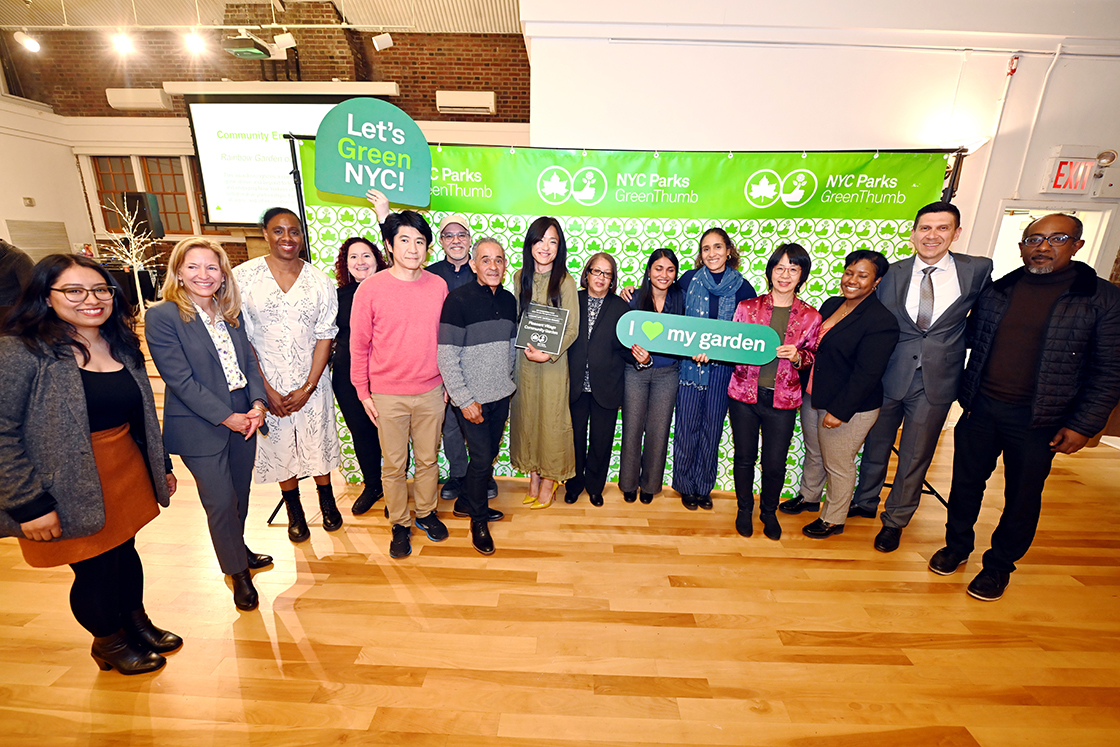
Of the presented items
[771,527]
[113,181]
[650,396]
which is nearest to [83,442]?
[650,396]

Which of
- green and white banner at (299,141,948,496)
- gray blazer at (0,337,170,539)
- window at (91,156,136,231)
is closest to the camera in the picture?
gray blazer at (0,337,170,539)

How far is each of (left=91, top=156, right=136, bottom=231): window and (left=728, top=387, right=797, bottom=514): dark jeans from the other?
37.7 feet

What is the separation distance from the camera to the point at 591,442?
2908 mm

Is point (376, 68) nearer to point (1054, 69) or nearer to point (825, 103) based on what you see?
point (825, 103)

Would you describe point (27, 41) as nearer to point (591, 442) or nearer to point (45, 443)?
point (45, 443)

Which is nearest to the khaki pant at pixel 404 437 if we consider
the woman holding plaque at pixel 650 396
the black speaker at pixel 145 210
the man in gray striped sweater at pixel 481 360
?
the man in gray striped sweater at pixel 481 360

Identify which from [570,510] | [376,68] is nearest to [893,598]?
[570,510]

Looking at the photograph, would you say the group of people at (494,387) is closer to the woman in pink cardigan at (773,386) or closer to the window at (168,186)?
the woman in pink cardigan at (773,386)

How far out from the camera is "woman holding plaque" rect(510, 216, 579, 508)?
7.96 ft

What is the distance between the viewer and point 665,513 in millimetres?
2953

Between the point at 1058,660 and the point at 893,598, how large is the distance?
595 mm

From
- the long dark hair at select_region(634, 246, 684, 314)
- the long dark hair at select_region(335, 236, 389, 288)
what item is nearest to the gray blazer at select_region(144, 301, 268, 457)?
the long dark hair at select_region(335, 236, 389, 288)

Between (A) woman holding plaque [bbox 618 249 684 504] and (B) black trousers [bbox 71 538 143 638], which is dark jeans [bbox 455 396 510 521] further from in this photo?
(B) black trousers [bbox 71 538 143 638]

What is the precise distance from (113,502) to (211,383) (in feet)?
1.75
